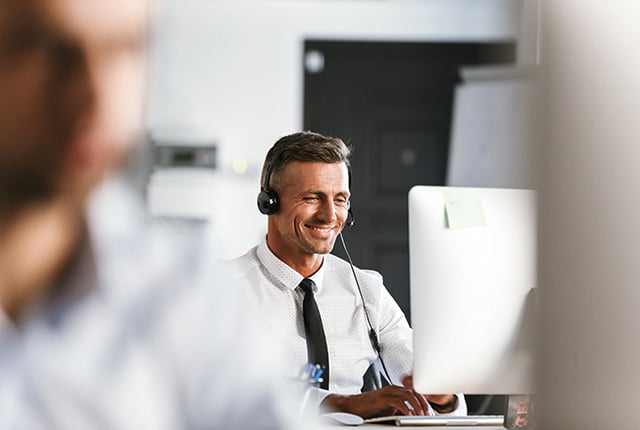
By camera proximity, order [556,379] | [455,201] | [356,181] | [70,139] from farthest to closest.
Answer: [356,181], [455,201], [556,379], [70,139]

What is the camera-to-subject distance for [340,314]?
1.83 metres

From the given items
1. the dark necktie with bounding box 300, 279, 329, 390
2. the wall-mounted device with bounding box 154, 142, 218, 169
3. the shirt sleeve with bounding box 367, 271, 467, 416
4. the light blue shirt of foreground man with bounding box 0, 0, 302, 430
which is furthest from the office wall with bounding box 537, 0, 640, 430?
the wall-mounted device with bounding box 154, 142, 218, 169

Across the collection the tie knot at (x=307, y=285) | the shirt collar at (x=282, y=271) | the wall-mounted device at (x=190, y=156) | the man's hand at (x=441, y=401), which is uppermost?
the wall-mounted device at (x=190, y=156)

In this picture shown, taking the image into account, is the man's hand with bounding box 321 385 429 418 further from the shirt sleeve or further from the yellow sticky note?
the yellow sticky note

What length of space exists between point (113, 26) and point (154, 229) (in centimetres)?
13

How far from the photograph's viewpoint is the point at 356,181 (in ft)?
10.3

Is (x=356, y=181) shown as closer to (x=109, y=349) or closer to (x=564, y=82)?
(x=564, y=82)

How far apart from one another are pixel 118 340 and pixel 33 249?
75 mm

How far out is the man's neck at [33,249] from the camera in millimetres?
460

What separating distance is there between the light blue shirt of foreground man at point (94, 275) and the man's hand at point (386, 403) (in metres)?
0.89

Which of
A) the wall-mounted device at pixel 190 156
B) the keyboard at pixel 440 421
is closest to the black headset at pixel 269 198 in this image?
the keyboard at pixel 440 421

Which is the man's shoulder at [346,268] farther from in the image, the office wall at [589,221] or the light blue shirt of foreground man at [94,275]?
the light blue shirt of foreground man at [94,275]

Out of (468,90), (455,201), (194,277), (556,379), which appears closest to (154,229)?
(194,277)

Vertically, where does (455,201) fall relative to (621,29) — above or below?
below
